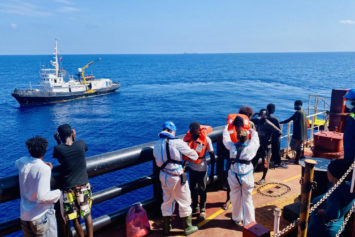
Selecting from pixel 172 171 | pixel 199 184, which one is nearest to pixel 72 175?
pixel 172 171

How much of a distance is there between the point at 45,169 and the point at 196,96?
61.3 metres

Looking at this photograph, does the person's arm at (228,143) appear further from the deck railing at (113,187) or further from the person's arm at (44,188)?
the person's arm at (44,188)

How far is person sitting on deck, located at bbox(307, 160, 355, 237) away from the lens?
3291 millimetres

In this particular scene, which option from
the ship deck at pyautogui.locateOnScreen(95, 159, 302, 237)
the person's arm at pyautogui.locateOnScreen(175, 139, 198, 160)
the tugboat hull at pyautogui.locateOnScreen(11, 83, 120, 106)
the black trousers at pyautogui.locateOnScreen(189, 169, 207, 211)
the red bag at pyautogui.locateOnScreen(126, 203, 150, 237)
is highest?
the person's arm at pyautogui.locateOnScreen(175, 139, 198, 160)

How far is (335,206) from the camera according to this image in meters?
3.29

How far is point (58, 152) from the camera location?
3.54 m

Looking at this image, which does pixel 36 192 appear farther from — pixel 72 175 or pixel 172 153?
pixel 172 153

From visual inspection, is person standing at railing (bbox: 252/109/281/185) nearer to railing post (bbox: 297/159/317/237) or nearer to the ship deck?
the ship deck

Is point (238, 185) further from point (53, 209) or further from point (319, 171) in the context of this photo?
point (53, 209)

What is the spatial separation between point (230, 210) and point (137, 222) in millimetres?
1845

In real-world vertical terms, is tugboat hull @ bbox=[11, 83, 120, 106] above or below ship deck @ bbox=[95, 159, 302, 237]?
below

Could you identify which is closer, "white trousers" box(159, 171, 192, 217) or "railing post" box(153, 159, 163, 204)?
"white trousers" box(159, 171, 192, 217)

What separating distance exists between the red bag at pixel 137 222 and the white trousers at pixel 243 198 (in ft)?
4.91

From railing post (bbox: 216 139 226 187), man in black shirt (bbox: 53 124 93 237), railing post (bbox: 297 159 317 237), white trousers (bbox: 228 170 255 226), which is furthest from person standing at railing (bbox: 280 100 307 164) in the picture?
man in black shirt (bbox: 53 124 93 237)
